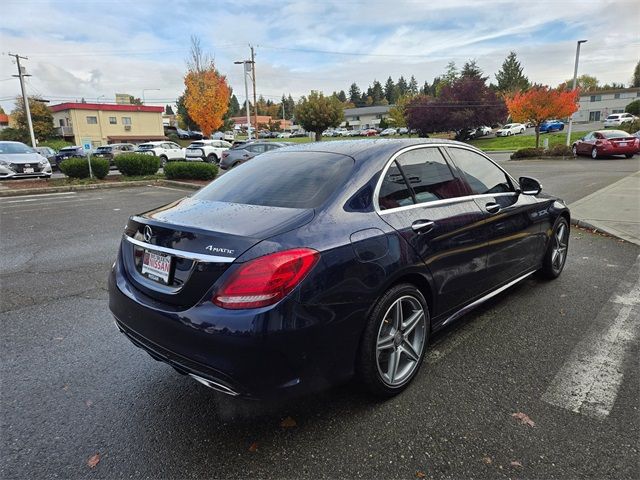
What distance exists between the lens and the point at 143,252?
2611 millimetres

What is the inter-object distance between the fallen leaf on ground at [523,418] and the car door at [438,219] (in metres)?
0.81

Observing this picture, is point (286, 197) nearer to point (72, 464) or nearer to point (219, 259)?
point (219, 259)

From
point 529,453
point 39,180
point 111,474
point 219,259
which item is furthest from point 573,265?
point 39,180

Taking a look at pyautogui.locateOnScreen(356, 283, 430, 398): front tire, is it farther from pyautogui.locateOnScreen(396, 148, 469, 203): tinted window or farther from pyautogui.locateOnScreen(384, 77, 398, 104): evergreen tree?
pyautogui.locateOnScreen(384, 77, 398, 104): evergreen tree

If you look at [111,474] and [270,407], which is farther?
[270,407]

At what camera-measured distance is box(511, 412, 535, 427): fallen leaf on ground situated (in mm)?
2523

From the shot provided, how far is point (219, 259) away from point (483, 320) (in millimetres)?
2699

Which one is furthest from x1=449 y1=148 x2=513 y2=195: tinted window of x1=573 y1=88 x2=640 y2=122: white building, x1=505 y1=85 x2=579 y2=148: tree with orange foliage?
x1=573 y1=88 x2=640 y2=122: white building

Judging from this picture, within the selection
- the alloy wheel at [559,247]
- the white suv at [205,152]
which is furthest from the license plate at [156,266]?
the white suv at [205,152]

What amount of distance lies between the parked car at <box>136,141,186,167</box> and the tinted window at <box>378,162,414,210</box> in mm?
24744

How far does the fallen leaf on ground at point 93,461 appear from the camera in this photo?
2.23 m

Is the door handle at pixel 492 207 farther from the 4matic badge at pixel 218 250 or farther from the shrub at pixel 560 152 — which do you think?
the shrub at pixel 560 152

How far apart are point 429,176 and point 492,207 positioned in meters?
0.73

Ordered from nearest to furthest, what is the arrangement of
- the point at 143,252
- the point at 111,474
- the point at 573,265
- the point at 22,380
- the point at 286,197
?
1. the point at 111,474
2. the point at 143,252
3. the point at 286,197
4. the point at 22,380
5. the point at 573,265
